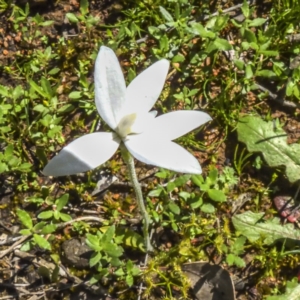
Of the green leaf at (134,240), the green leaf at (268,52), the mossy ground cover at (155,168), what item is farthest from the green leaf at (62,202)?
the green leaf at (268,52)

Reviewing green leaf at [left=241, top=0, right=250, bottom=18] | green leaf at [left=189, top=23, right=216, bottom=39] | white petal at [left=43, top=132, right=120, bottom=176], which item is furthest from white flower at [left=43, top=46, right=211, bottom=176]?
green leaf at [left=241, top=0, right=250, bottom=18]

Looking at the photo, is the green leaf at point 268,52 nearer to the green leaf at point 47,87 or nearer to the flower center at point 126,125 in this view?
the green leaf at point 47,87

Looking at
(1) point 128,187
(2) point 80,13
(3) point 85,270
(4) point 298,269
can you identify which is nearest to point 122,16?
(2) point 80,13

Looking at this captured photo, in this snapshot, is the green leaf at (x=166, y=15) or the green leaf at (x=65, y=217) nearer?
the green leaf at (x=65, y=217)

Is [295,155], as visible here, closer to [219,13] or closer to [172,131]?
[219,13]

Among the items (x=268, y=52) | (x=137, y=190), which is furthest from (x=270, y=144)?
(x=137, y=190)

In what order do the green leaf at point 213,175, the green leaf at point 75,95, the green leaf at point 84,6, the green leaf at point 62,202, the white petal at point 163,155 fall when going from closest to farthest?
the white petal at point 163,155, the green leaf at point 62,202, the green leaf at point 213,175, the green leaf at point 75,95, the green leaf at point 84,6

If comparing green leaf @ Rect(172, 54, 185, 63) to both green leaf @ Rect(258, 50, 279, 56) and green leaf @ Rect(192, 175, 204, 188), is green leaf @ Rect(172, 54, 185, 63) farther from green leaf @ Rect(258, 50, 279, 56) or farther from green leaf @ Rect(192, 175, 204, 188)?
green leaf @ Rect(192, 175, 204, 188)
